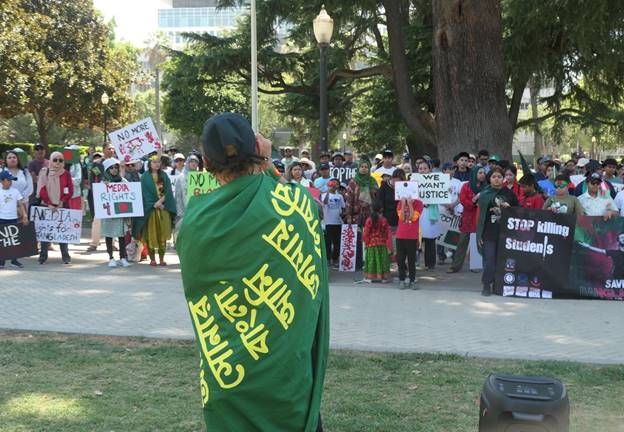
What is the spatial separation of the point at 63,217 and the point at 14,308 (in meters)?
4.22

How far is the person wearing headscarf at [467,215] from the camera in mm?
12172

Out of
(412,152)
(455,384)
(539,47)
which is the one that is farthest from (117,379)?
(412,152)

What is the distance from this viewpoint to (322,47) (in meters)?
16.1

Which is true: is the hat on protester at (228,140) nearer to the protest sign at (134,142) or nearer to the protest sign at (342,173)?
the protest sign at (342,173)

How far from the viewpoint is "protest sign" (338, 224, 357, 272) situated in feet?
40.5

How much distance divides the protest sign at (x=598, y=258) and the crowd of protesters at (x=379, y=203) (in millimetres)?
249

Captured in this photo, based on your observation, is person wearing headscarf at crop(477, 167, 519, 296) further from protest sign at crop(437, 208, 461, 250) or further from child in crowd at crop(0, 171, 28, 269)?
child in crowd at crop(0, 171, 28, 269)

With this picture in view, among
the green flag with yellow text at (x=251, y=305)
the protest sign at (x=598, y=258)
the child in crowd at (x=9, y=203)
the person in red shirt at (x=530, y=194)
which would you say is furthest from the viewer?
the child in crowd at (x=9, y=203)

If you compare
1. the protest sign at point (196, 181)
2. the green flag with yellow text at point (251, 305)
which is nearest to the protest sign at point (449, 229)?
the protest sign at point (196, 181)

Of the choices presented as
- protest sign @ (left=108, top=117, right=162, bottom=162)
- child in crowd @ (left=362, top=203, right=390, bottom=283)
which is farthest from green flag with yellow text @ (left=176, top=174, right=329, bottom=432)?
protest sign @ (left=108, top=117, right=162, bottom=162)

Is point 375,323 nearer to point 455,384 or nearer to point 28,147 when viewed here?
point 455,384

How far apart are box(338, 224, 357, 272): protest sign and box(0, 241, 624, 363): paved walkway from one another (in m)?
0.57

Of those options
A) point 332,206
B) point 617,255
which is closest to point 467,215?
point 332,206

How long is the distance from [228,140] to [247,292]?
57 centimetres
